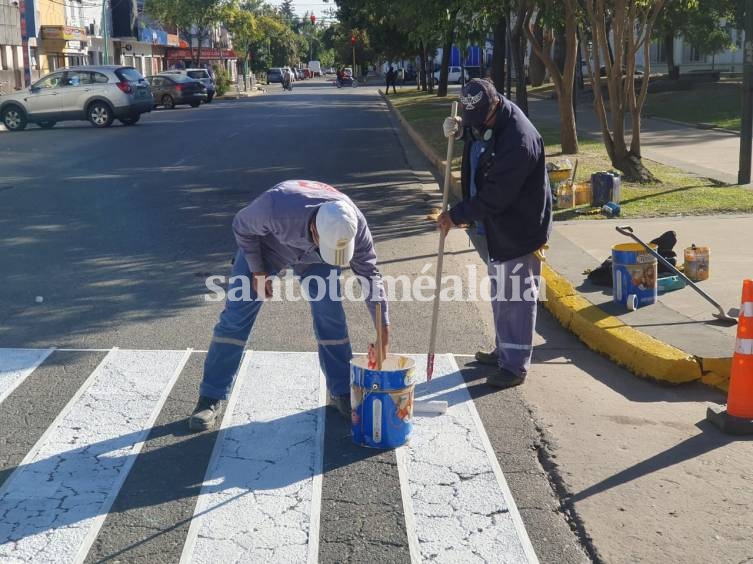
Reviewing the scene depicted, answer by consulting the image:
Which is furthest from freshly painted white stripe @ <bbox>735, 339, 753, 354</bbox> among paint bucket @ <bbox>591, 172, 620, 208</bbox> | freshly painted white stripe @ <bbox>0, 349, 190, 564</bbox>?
paint bucket @ <bbox>591, 172, 620, 208</bbox>

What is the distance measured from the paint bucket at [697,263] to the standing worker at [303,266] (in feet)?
12.6

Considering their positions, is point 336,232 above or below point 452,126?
below

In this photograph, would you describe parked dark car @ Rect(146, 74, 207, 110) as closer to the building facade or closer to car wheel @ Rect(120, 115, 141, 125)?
the building facade

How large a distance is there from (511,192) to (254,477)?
2.27 metres

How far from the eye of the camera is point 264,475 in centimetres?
477

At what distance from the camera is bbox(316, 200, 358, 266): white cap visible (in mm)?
4707

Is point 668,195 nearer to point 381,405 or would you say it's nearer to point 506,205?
point 506,205

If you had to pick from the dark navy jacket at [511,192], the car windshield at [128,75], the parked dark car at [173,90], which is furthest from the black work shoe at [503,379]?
the parked dark car at [173,90]

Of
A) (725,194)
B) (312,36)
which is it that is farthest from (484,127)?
(312,36)

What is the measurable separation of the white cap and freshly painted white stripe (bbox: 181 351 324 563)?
3.39 feet

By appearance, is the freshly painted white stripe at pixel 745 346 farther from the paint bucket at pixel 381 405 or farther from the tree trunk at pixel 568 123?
the tree trunk at pixel 568 123

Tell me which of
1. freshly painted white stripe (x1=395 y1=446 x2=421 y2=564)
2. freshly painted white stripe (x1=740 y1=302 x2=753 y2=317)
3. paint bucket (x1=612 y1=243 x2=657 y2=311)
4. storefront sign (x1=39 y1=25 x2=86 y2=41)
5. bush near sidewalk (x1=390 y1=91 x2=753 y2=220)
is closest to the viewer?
freshly painted white stripe (x1=395 y1=446 x2=421 y2=564)

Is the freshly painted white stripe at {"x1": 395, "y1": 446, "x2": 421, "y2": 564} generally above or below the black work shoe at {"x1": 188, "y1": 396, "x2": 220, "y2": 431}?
below

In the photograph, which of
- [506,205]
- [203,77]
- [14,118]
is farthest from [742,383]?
[203,77]
